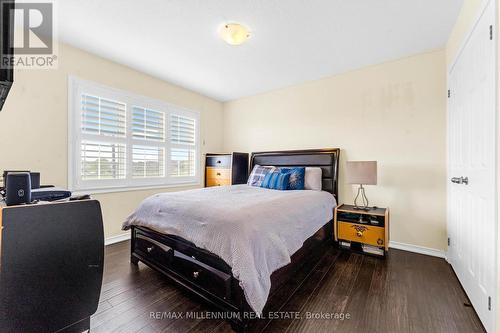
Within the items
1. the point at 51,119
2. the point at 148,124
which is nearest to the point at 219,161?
the point at 148,124

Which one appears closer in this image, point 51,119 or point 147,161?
point 51,119

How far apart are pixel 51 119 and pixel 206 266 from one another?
2545 millimetres

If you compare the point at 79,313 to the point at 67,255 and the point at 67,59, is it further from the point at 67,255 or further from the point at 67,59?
the point at 67,59

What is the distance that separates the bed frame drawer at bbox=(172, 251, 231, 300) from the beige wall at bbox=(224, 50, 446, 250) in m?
2.38

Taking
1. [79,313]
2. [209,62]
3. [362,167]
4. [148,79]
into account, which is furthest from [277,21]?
[79,313]

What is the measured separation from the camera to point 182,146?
4.02 metres

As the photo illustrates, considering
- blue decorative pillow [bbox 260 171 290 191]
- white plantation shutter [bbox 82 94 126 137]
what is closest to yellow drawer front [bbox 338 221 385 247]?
blue decorative pillow [bbox 260 171 290 191]

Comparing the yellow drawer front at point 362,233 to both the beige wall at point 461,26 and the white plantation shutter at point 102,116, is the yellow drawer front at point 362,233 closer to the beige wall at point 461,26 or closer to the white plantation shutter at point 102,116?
the beige wall at point 461,26

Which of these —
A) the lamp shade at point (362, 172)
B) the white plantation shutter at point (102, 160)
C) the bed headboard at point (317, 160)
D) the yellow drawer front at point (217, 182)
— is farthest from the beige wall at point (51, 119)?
the lamp shade at point (362, 172)

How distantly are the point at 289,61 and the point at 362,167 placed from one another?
171cm

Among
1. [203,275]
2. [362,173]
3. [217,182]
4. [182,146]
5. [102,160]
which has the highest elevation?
[182,146]

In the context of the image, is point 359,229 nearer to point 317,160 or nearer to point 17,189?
point 317,160

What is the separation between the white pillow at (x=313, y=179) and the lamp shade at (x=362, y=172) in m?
0.47

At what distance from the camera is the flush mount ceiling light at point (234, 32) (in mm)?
2173
